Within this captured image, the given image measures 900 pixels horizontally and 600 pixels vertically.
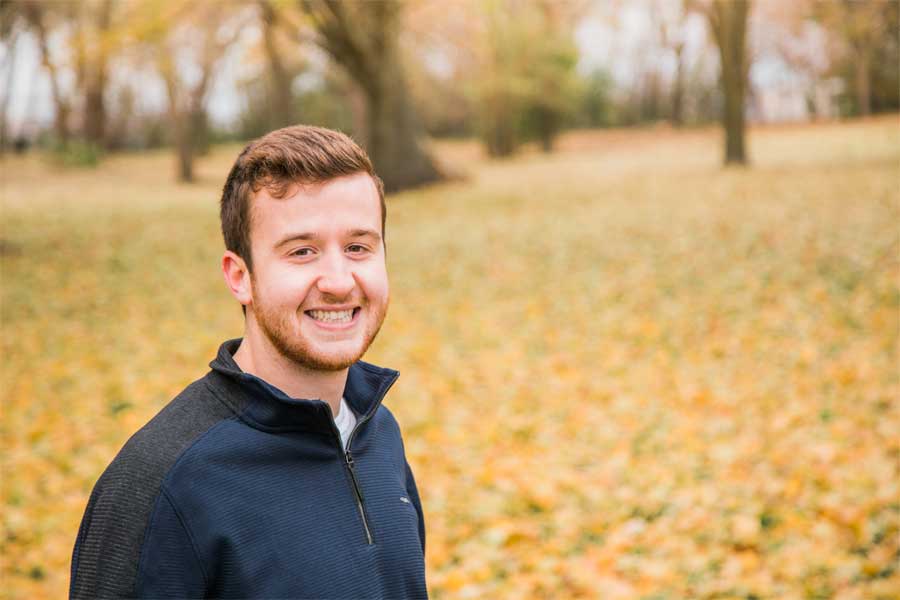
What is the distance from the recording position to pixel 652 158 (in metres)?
29.1

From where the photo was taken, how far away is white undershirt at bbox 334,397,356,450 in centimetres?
184

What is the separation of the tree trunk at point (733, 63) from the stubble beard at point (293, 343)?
19373 millimetres

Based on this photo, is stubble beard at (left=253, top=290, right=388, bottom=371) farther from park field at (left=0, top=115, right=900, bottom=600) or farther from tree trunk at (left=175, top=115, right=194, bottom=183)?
tree trunk at (left=175, top=115, right=194, bottom=183)

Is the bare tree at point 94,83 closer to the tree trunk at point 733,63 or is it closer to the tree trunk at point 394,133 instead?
the tree trunk at point 394,133

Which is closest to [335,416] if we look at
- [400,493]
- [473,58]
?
[400,493]

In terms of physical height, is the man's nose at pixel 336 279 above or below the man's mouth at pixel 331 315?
above

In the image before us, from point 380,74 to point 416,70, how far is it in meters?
23.8

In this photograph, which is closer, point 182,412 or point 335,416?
point 182,412

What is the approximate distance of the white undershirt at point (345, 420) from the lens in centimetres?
184

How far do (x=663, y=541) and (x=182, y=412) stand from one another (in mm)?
3444

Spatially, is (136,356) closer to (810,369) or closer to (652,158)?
(810,369)

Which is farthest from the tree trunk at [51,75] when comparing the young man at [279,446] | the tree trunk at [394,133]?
the young man at [279,446]

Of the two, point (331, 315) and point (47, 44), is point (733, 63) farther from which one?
point (47, 44)

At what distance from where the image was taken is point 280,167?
166 cm
